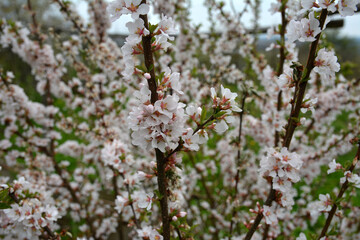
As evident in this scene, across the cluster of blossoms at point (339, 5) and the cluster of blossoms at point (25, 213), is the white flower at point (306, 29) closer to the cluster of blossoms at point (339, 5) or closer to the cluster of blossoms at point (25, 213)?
the cluster of blossoms at point (339, 5)

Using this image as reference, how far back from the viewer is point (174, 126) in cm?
123

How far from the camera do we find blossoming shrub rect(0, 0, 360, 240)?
1290 mm

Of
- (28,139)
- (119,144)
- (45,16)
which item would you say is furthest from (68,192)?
(45,16)

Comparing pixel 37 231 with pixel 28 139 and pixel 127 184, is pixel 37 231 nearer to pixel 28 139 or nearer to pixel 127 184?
pixel 127 184

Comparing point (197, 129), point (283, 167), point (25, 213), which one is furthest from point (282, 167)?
point (25, 213)

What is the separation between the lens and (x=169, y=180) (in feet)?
4.97

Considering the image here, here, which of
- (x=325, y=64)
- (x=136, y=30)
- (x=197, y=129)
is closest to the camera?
(x=136, y=30)

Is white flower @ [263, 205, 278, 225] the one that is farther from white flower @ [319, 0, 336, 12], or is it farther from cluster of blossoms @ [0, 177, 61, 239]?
cluster of blossoms @ [0, 177, 61, 239]

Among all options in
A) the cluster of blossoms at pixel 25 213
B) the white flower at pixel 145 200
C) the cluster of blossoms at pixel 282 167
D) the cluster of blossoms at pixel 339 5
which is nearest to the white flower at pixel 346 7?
the cluster of blossoms at pixel 339 5

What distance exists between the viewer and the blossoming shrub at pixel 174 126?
129cm

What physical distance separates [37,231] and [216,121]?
4.78 ft

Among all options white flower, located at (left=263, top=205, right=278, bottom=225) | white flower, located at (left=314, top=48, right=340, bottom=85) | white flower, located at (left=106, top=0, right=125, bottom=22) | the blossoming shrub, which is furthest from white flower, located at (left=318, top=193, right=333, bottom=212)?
white flower, located at (left=106, top=0, right=125, bottom=22)

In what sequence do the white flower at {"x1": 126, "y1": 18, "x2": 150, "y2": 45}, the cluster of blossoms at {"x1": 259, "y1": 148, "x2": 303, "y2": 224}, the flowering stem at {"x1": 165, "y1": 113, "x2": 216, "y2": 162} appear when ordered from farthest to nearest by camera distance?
the cluster of blossoms at {"x1": 259, "y1": 148, "x2": 303, "y2": 224}
the flowering stem at {"x1": 165, "y1": 113, "x2": 216, "y2": 162}
the white flower at {"x1": 126, "y1": 18, "x2": 150, "y2": 45}

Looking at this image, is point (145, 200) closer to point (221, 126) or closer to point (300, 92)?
point (221, 126)
